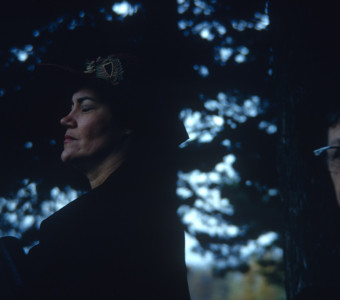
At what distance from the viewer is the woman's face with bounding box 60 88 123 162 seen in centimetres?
177

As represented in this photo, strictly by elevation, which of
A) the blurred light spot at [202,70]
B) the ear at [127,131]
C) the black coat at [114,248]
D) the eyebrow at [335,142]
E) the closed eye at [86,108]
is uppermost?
the blurred light spot at [202,70]

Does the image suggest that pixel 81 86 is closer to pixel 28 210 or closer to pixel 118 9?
pixel 118 9

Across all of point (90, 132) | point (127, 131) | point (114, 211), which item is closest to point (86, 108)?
point (90, 132)

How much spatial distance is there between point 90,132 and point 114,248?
2.26 ft

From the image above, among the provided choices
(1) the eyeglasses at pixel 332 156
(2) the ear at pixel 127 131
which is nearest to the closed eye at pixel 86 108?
(2) the ear at pixel 127 131

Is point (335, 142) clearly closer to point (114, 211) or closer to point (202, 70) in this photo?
point (114, 211)

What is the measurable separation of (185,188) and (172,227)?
447 centimetres

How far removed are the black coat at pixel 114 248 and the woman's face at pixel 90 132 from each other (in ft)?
0.78

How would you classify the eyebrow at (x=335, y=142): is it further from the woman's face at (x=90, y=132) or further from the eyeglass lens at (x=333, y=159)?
the woman's face at (x=90, y=132)

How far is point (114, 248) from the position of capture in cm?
139

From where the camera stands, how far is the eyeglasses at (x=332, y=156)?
6.31ft

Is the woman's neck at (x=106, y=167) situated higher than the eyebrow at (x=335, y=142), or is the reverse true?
the eyebrow at (x=335, y=142)

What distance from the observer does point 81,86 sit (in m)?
1.93

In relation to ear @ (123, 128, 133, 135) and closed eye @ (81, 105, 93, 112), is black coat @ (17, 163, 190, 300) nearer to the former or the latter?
ear @ (123, 128, 133, 135)
